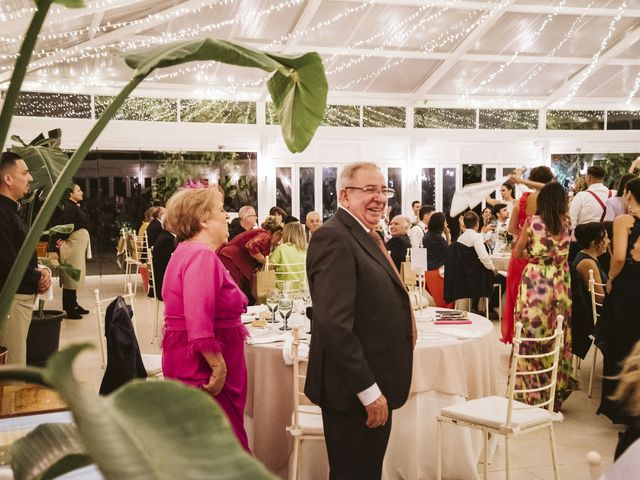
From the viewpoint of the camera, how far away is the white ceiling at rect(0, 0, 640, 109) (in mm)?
11344

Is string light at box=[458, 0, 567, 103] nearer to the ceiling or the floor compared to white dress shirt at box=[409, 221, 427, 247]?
nearer to the ceiling

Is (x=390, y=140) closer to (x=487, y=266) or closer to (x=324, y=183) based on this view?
(x=324, y=183)

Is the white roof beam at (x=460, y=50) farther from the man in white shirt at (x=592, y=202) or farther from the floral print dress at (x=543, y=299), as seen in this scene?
the floral print dress at (x=543, y=299)

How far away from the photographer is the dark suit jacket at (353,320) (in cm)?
251

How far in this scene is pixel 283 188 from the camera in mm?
15867

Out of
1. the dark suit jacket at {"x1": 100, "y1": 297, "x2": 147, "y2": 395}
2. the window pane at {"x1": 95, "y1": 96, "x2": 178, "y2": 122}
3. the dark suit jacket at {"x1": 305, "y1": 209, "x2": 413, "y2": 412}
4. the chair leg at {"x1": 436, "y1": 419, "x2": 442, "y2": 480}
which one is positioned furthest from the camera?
the window pane at {"x1": 95, "y1": 96, "x2": 178, "y2": 122}

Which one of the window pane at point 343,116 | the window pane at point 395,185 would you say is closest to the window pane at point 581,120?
the window pane at point 395,185

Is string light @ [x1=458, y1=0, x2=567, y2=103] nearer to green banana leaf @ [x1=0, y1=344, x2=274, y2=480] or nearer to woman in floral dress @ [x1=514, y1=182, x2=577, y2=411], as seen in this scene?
woman in floral dress @ [x1=514, y1=182, x2=577, y2=411]

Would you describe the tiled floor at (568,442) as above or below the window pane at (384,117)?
below

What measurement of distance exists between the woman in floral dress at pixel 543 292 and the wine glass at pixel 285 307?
1988 mm

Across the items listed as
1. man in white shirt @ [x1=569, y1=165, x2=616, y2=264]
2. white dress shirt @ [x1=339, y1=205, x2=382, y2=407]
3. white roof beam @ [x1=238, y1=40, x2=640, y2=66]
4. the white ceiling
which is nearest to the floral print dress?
man in white shirt @ [x1=569, y1=165, x2=616, y2=264]

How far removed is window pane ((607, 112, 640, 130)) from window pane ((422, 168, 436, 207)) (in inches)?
194

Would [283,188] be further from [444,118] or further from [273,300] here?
[273,300]

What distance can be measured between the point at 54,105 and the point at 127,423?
14647mm
